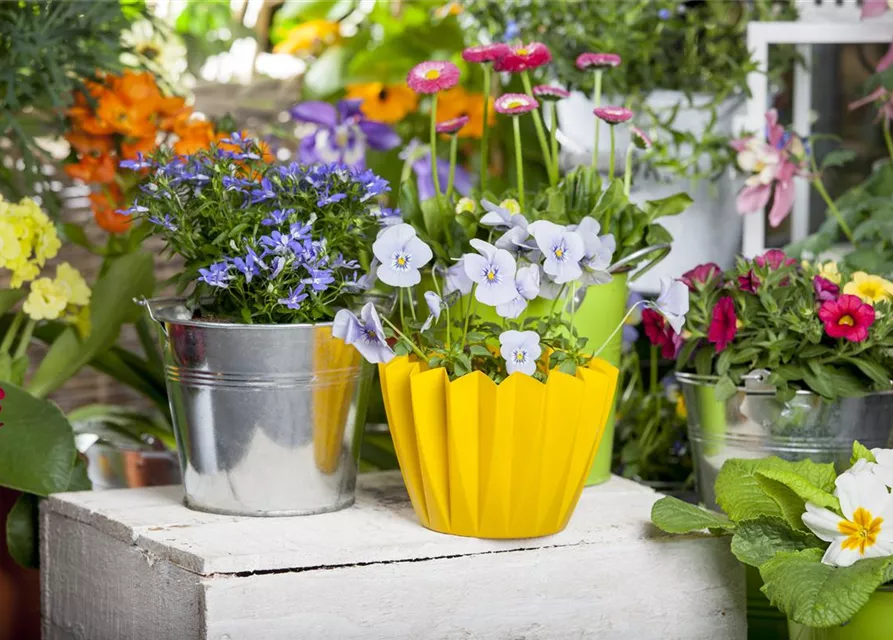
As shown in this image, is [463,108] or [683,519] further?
[463,108]

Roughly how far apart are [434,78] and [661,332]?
0.37 metres

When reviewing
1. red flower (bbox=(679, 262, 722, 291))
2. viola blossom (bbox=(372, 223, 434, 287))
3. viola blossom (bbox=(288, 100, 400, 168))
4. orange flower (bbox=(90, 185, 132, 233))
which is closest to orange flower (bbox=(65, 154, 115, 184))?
orange flower (bbox=(90, 185, 132, 233))

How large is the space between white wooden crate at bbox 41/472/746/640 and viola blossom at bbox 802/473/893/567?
14cm

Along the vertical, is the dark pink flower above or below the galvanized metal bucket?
above

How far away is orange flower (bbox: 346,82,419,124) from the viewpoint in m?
1.95

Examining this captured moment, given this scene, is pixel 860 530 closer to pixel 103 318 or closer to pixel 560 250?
pixel 560 250

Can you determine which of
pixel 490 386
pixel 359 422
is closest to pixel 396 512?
pixel 359 422

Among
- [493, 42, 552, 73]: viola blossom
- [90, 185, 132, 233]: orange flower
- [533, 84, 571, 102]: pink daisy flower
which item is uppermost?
[493, 42, 552, 73]: viola blossom

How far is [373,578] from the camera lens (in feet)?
3.19

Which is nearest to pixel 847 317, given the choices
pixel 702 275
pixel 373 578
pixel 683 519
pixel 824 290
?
pixel 824 290

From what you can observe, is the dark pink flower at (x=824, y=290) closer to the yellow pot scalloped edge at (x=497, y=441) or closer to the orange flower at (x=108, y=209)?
the yellow pot scalloped edge at (x=497, y=441)

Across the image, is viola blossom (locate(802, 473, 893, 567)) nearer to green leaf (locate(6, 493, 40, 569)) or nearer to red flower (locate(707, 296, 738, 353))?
red flower (locate(707, 296, 738, 353))

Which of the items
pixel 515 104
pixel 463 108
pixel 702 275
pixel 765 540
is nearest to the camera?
pixel 765 540

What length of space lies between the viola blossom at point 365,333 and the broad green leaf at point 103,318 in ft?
1.69
